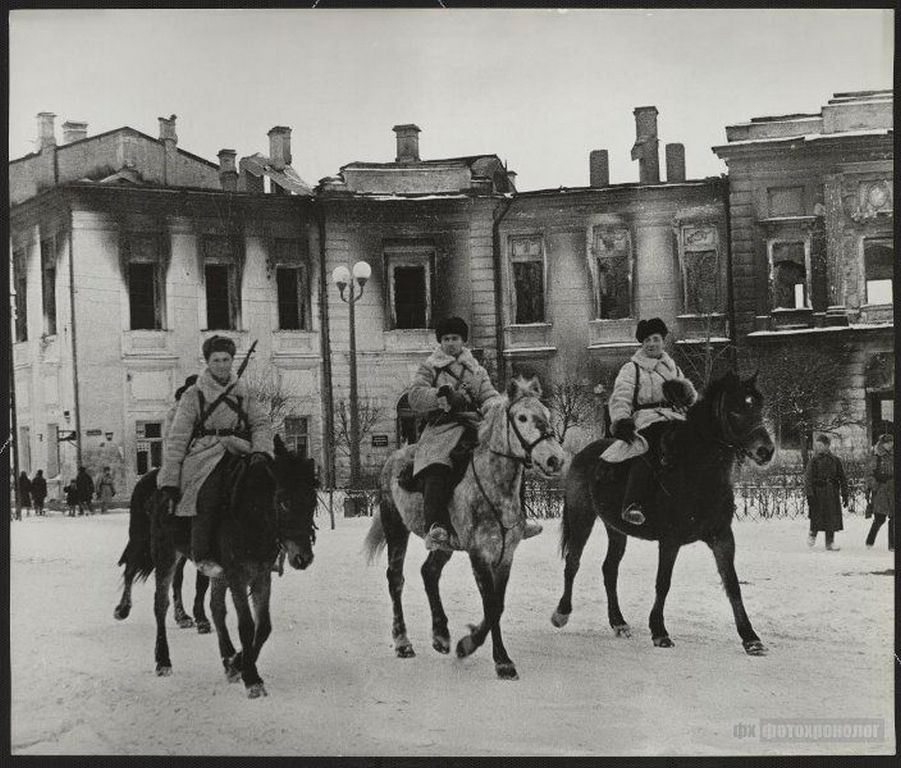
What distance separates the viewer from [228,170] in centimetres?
587

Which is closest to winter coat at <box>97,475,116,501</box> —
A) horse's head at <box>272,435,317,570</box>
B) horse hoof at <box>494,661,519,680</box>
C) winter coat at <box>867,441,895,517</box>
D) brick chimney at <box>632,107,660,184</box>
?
horse's head at <box>272,435,317,570</box>

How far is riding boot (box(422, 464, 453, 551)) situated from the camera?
16.4ft

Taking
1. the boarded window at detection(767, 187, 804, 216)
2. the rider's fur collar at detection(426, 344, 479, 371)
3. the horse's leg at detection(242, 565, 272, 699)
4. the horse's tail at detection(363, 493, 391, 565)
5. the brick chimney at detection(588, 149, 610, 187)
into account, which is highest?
the brick chimney at detection(588, 149, 610, 187)

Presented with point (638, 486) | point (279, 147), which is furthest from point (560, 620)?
point (279, 147)

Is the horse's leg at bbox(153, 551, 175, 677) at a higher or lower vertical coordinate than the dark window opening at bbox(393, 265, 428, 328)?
Result: lower

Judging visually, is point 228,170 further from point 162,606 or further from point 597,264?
Answer: point 162,606

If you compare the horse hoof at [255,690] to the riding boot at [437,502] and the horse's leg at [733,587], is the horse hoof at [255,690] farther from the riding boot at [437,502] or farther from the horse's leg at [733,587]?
the horse's leg at [733,587]

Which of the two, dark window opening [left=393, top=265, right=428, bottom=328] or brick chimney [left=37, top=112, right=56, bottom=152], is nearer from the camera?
brick chimney [left=37, top=112, right=56, bottom=152]

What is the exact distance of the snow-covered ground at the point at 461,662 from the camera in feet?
16.0

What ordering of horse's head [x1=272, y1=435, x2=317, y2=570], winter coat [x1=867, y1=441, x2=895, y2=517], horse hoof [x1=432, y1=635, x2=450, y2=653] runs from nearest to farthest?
horse's head [x1=272, y1=435, x2=317, y2=570] < horse hoof [x1=432, y1=635, x2=450, y2=653] < winter coat [x1=867, y1=441, x2=895, y2=517]

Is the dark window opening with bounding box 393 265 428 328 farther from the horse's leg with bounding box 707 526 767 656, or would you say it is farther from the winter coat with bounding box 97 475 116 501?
the horse's leg with bounding box 707 526 767 656

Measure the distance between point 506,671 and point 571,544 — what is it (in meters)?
0.98


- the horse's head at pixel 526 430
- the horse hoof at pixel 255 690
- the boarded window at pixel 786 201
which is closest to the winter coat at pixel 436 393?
the horse's head at pixel 526 430

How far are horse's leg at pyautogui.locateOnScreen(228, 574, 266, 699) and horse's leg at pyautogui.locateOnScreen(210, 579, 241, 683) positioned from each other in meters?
0.09
